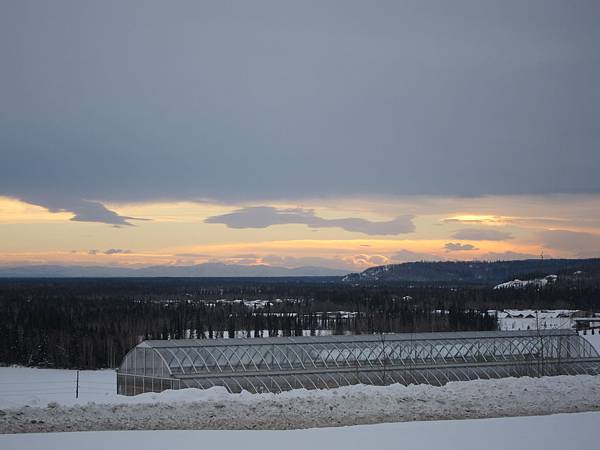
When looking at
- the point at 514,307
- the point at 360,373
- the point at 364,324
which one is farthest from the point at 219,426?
the point at 514,307

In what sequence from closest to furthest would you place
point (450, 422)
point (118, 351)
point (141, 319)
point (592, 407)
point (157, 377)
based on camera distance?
point (450, 422) → point (592, 407) → point (157, 377) → point (118, 351) → point (141, 319)

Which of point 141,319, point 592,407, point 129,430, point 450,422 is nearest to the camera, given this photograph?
point 129,430

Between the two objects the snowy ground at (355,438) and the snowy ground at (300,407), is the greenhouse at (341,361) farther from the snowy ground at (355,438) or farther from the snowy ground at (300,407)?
the snowy ground at (355,438)

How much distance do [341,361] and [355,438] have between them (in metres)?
22.1

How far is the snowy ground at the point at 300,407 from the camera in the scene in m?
21.8

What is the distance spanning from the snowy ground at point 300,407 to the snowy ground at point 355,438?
97 centimetres

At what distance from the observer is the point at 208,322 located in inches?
4503

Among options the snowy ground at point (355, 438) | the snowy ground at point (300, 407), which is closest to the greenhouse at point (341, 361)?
the snowy ground at point (300, 407)

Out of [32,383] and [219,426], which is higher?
[219,426]

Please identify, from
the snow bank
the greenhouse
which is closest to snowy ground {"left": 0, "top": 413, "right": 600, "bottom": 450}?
the snow bank

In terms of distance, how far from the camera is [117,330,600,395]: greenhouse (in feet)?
125

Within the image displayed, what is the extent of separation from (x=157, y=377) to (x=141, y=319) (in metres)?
73.1

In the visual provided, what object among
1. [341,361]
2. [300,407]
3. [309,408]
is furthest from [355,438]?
[341,361]

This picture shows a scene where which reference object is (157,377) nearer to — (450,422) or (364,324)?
(450,422)
